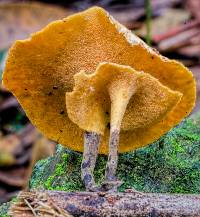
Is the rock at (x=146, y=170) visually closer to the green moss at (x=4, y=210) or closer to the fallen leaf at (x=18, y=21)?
the green moss at (x=4, y=210)

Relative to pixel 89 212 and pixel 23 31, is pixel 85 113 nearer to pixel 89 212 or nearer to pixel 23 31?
pixel 89 212

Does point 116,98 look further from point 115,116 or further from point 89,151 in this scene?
point 89,151

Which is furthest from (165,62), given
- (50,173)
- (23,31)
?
(23,31)

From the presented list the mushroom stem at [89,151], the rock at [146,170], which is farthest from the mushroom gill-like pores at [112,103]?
the rock at [146,170]

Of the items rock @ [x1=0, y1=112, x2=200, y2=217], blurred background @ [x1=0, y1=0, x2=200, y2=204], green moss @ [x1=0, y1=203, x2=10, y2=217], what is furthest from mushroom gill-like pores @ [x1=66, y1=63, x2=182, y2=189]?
blurred background @ [x1=0, y1=0, x2=200, y2=204]

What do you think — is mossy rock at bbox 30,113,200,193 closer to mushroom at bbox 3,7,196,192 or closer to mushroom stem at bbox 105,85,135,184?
mushroom at bbox 3,7,196,192

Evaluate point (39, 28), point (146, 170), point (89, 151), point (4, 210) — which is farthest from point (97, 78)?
point (39, 28)
